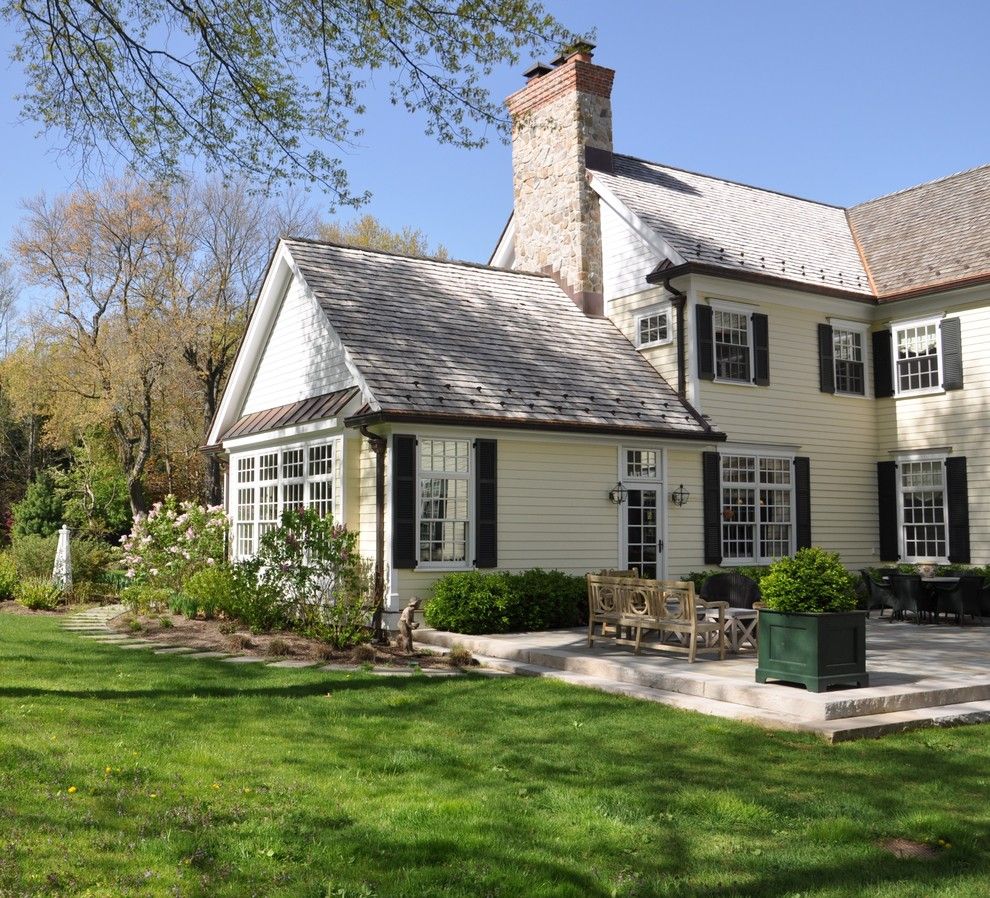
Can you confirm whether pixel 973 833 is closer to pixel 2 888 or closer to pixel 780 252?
pixel 2 888

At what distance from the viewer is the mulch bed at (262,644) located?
11.3m

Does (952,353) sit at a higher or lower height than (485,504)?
higher

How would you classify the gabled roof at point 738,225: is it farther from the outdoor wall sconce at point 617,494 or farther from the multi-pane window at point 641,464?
the outdoor wall sconce at point 617,494

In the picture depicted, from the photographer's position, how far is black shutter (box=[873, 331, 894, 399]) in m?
19.2

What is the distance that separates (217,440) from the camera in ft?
63.3

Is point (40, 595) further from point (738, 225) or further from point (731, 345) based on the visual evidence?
point (738, 225)

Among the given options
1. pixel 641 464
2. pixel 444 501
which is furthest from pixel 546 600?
pixel 641 464

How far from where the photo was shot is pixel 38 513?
88.1 ft

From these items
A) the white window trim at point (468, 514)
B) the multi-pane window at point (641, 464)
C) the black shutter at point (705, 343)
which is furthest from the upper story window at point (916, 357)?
the white window trim at point (468, 514)

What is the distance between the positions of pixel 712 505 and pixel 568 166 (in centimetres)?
744

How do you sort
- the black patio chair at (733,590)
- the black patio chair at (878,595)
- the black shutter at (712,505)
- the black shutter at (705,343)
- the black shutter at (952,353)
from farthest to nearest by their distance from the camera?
the black shutter at (952,353), the black shutter at (705,343), the black shutter at (712,505), the black patio chair at (878,595), the black patio chair at (733,590)

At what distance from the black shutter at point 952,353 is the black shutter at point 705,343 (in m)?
4.49

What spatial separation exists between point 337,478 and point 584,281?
23.4 ft

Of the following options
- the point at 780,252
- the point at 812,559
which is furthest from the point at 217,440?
the point at 812,559
